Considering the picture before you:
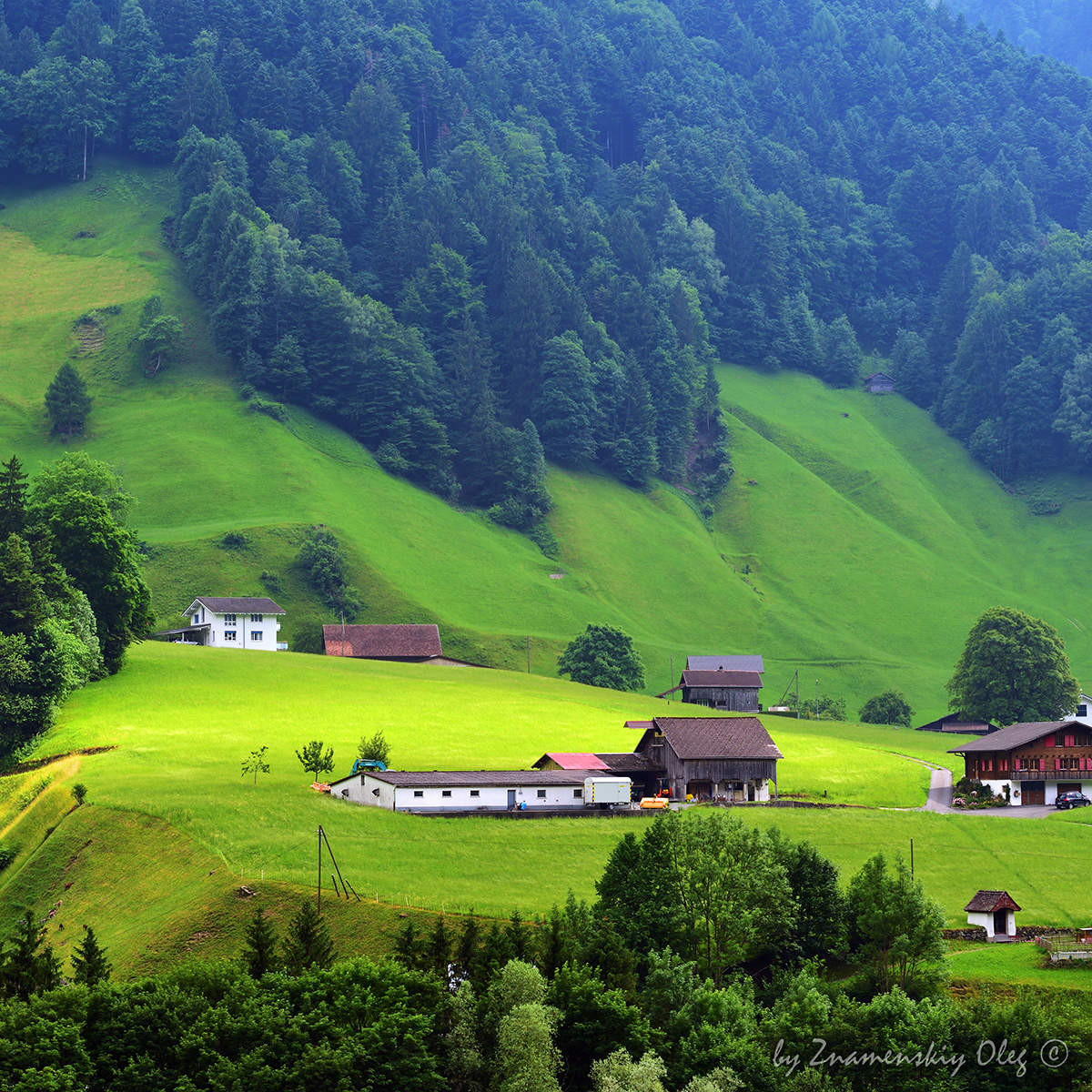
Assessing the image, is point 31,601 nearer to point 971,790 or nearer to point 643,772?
point 643,772

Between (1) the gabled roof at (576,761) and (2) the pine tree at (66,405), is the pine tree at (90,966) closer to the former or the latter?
(1) the gabled roof at (576,761)

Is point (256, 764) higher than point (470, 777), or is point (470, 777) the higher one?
point (256, 764)

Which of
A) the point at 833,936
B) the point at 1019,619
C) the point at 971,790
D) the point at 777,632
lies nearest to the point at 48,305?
the point at 777,632

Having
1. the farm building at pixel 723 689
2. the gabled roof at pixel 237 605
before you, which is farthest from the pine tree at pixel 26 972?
the farm building at pixel 723 689

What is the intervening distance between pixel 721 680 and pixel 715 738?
4516 cm

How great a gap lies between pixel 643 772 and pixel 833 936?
88.2 feet

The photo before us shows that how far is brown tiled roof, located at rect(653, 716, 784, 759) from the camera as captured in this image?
91625 millimetres

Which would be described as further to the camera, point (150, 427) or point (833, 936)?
point (150, 427)

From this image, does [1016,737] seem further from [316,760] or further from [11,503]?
[11,503]

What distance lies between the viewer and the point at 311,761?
86.2 meters

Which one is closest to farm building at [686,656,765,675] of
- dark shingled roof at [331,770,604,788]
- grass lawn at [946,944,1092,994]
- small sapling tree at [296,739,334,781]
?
dark shingled roof at [331,770,604,788]

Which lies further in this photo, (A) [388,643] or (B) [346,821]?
(A) [388,643]

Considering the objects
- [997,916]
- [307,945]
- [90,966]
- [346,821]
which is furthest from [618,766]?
[90,966]

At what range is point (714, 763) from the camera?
301 ft
